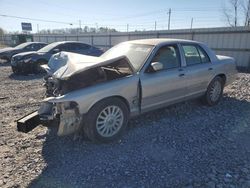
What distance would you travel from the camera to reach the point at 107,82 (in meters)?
3.62

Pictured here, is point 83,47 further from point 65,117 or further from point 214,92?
point 65,117

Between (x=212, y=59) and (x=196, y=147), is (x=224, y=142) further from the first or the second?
(x=212, y=59)

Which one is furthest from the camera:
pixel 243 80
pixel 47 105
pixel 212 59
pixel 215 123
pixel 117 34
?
pixel 117 34

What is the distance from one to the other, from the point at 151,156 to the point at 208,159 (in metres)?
0.83

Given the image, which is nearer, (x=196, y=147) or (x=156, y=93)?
(x=196, y=147)

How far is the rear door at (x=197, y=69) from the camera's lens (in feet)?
15.7

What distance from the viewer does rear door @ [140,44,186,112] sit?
404cm

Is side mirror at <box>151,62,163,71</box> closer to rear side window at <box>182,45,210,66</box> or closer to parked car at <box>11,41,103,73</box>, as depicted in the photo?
rear side window at <box>182,45,210,66</box>

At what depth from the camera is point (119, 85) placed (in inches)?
144

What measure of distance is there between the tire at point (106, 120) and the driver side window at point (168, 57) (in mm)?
1177

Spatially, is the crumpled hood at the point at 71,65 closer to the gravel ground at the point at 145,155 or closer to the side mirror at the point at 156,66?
the side mirror at the point at 156,66

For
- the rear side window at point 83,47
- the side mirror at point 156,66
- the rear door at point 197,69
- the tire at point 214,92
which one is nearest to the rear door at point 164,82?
the side mirror at point 156,66

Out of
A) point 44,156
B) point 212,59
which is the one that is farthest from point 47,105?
point 212,59

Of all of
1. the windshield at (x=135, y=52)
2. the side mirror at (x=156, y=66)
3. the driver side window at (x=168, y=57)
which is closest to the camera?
the side mirror at (x=156, y=66)
